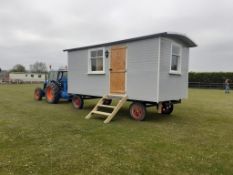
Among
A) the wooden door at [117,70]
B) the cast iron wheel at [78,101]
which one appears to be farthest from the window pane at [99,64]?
the cast iron wheel at [78,101]

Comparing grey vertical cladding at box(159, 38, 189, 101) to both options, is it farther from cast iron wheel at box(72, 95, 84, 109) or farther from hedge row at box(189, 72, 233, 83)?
hedge row at box(189, 72, 233, 83)

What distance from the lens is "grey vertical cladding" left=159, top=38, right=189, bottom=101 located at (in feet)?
22.6

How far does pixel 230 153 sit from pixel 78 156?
2.88 meters

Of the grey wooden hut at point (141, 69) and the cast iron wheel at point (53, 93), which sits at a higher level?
the grey wooden hut at point (141, 69)

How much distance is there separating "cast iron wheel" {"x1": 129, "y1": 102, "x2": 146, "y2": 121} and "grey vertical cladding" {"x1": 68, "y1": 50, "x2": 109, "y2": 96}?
4.95 ft

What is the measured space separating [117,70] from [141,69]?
3.59 feet

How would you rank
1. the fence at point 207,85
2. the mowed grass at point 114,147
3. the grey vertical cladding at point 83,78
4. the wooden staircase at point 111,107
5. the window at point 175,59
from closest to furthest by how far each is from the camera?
the mowed grass at point 114,147 → the wooden staircase at point 111,107 → the window at point 175,59 → the grey vertical cladding at point 83,78 → the fence at point 207,85

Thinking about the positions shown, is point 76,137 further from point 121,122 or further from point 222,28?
point 222,28

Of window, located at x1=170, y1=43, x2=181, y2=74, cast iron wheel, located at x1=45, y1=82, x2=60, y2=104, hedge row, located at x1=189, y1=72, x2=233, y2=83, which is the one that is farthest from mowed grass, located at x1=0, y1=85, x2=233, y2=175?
hedge row, located at x1=189, y1=72, x2=233, y2=83

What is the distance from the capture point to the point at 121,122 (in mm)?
6941

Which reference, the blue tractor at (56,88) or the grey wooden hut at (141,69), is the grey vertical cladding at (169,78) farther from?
the blue tractor at (56,88)

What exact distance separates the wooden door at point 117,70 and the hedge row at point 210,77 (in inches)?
879

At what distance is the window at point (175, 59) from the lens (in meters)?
7.46

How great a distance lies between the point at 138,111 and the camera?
730 cm
